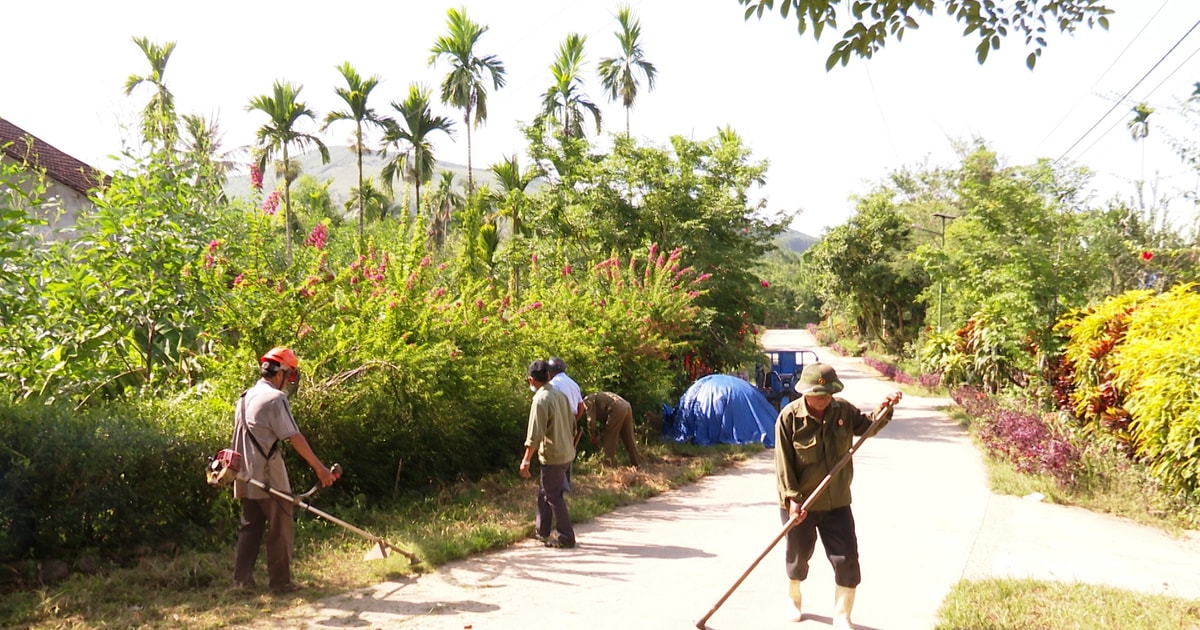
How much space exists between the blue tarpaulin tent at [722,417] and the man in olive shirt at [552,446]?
728cm

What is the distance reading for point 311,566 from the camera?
6.88 m

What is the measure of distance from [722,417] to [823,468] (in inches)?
367

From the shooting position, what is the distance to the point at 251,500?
632 centimetres

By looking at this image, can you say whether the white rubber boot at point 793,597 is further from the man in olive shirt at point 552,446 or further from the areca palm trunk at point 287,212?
the areca palm trunk at point 287,212

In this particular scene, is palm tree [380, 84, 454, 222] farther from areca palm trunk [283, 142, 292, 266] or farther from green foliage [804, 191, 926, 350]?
green foliage [804, 191, 926, 350]

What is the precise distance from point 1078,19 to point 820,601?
14.2 ft

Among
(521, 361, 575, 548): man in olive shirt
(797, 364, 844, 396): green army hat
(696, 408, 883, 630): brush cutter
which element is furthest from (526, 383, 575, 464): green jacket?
(797, 364, 844, 396): green army hat

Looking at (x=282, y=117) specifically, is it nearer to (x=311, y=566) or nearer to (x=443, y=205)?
(x=443, y=205)

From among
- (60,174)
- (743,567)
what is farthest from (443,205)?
(743,567)

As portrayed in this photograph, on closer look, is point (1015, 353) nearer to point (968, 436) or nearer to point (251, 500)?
point (968, 436)

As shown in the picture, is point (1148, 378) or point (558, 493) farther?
point (1148, 378)

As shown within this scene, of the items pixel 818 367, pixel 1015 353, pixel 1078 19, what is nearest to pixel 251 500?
pixel 818 367

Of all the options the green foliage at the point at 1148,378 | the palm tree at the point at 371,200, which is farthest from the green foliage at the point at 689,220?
the palm tree at the point at 371,200

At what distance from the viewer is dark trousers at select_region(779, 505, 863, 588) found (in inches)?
224
